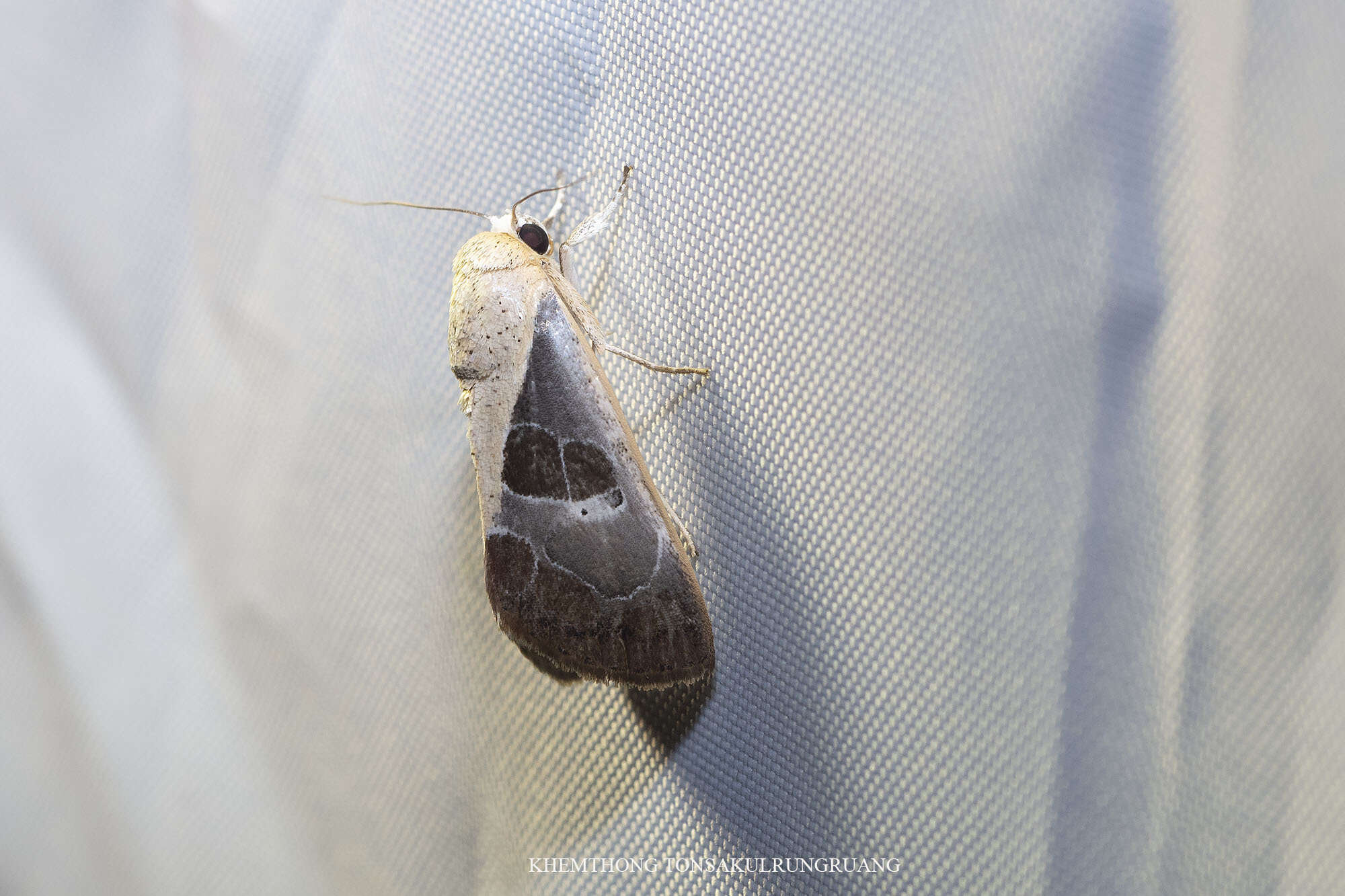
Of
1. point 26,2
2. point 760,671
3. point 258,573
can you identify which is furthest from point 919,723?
point 26,2

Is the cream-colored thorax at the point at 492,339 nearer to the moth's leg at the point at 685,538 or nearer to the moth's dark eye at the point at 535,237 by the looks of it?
the moth's dark eye at the point at 535,237

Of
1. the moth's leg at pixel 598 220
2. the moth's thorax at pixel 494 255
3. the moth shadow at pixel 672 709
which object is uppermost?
the moth's leg at pixel 598 220

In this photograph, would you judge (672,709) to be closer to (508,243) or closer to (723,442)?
(723,442)

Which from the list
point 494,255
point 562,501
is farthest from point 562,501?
point 494,255

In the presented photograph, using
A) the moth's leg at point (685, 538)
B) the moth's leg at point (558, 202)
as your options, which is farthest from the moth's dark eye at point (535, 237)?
the moth's leg at point (685, 538)

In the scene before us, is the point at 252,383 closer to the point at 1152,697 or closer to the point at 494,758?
the point at 494,758
